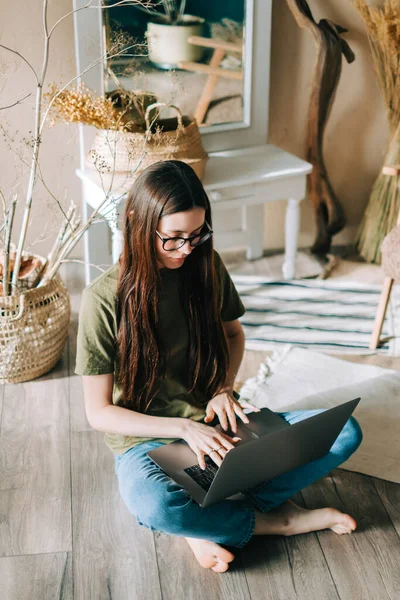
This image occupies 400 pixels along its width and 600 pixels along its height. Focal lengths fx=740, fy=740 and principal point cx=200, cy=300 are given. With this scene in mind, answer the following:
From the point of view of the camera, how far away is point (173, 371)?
182cm

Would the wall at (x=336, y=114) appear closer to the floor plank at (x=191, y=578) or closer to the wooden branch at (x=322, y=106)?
the wooden branch at (x=322, y=106)

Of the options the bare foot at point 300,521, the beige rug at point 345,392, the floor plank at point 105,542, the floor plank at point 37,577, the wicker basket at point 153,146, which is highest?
the wicker basket at point 153,146

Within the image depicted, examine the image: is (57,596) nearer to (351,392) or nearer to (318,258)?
(351,392)

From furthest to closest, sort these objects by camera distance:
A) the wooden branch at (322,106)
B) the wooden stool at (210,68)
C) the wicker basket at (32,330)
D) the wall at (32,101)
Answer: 1. the wooden branch at (322,106)
2. the wooden stool at (210,68)
3. the wall at (32,101)
4. the wicker basket at (32,330)

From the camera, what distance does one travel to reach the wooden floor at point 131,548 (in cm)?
170

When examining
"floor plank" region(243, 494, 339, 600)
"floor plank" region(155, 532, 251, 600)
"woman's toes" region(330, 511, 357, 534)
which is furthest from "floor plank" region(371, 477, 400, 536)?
"floor plank" region(155, 532, 251, 600)

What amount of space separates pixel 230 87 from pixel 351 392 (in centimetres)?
132

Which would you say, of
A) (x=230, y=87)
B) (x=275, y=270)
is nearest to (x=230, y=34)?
(x=230, y=87)

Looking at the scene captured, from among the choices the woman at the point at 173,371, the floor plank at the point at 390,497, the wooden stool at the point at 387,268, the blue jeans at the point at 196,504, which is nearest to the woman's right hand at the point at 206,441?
the woman at the point at 173,371

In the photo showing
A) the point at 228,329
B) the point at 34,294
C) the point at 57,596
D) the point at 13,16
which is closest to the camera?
the point at 57,596

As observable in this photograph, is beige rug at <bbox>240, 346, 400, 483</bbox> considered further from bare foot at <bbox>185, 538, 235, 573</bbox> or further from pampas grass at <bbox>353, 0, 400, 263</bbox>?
pampas grass at <bbox>353, 0, 400, 263</bbox>

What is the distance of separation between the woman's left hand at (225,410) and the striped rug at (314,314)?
93cm

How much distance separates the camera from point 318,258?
3.39 meters

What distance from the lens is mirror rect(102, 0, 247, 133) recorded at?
8.84 feet
